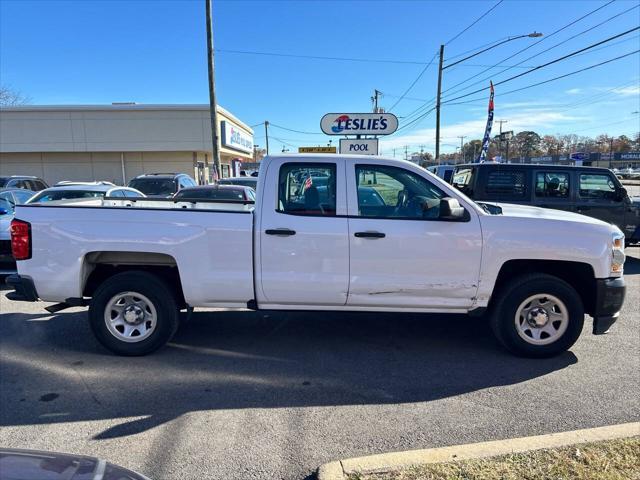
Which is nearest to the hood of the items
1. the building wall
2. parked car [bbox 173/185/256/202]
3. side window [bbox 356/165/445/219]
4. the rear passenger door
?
side window [bbox 356/165/445/219]

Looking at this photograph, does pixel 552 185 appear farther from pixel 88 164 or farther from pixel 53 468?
pixel 88 164

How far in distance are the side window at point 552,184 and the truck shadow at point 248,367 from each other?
4147 mm

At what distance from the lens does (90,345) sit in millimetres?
4641

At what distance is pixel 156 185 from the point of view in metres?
13.8

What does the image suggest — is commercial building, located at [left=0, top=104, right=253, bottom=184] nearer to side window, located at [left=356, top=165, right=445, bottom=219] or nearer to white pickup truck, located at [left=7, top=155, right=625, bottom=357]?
white pickup truck, located at [left=7, top=155, right=625, bottom=357]

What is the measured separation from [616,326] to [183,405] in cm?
493

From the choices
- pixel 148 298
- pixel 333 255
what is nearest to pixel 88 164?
pixel 148 298

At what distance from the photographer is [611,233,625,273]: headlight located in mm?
4121

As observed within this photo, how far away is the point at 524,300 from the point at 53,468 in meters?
3.91

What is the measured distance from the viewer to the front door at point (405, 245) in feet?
13.3

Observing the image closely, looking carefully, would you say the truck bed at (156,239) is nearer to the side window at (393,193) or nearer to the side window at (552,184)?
the side window at (393,193)

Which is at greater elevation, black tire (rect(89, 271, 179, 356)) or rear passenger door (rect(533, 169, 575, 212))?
rear passenger door (rect(533, 169, 575, 212))

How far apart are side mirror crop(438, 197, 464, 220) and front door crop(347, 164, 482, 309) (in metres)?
0.14

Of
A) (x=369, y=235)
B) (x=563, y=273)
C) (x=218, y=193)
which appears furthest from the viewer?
(x=218, y=193)
